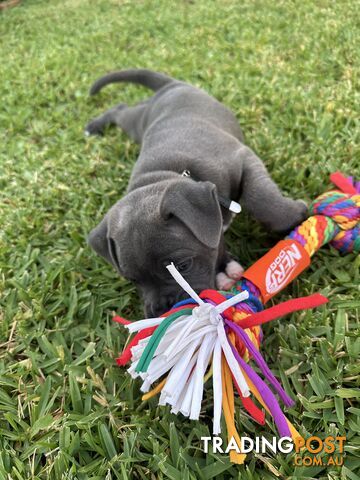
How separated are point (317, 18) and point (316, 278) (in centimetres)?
443

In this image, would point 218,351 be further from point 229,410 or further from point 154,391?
point 154,391

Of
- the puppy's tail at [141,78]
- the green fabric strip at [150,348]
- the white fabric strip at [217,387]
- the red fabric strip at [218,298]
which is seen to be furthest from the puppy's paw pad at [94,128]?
the white fabric strip at [217,387]

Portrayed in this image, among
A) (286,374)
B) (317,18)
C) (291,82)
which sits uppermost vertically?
(317,18)

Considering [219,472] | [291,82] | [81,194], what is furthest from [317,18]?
[219,472]

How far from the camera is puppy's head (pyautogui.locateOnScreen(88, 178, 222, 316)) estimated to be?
2.34 m

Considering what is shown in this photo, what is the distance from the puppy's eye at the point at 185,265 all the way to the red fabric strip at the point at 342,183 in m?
1.23

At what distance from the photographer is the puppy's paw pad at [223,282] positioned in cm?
257

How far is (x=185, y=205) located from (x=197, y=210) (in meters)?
0.07

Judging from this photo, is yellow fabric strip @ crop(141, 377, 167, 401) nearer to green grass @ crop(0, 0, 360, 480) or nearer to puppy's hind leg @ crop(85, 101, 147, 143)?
green grass @ crop(0, 0, 360, 480)

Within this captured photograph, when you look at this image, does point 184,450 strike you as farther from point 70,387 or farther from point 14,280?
point 14,280

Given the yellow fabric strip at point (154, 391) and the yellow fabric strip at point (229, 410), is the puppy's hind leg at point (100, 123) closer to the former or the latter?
the yellow fabric strip at point (154, 391)

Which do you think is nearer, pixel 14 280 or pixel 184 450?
pixel 184 450

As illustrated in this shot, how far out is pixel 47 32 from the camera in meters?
7.47

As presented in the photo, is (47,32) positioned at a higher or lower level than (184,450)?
higher
